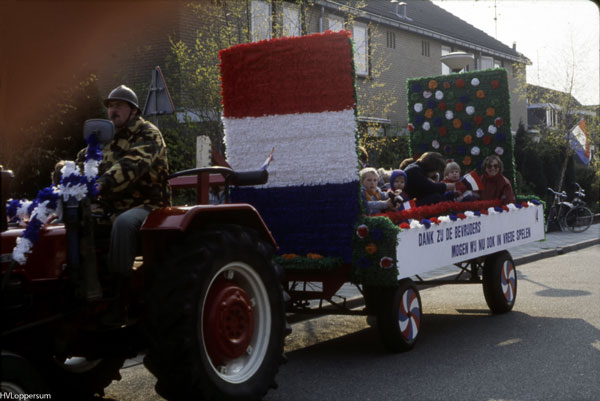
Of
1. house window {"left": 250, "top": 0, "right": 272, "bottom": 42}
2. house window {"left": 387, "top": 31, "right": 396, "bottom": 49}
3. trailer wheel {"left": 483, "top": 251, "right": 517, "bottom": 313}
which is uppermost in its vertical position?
house window {"left": 387, "top": 31, "right": 396, "bottom": 49}

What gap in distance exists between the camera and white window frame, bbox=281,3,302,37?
588 inches

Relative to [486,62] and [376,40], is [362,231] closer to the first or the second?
[376,40]

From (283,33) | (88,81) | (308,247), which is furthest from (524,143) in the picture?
(308,247)

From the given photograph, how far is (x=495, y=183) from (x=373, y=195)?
2.36 metres

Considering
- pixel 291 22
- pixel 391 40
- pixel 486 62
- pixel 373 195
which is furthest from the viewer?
pixel 486 62

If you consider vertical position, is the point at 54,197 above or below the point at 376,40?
below

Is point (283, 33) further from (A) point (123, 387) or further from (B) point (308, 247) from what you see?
(A) point (123, 387)

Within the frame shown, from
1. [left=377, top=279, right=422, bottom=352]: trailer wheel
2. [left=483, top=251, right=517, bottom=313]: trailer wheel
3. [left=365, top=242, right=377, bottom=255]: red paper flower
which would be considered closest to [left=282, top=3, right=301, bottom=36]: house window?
[left=483, top=251, right=517, bottom=313]: trailer wheel

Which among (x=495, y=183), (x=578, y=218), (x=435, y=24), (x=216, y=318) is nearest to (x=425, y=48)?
(x=435, y=24)

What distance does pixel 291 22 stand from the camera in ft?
50.4

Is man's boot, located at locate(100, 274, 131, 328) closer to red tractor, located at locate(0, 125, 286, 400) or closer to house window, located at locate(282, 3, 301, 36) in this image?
red tractor, located at locate(0, 125, 286, 400)

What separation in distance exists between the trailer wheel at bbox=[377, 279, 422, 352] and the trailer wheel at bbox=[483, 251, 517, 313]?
1.87 metres

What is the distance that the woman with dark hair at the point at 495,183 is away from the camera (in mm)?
9211

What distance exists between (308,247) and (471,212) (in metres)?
2.20
